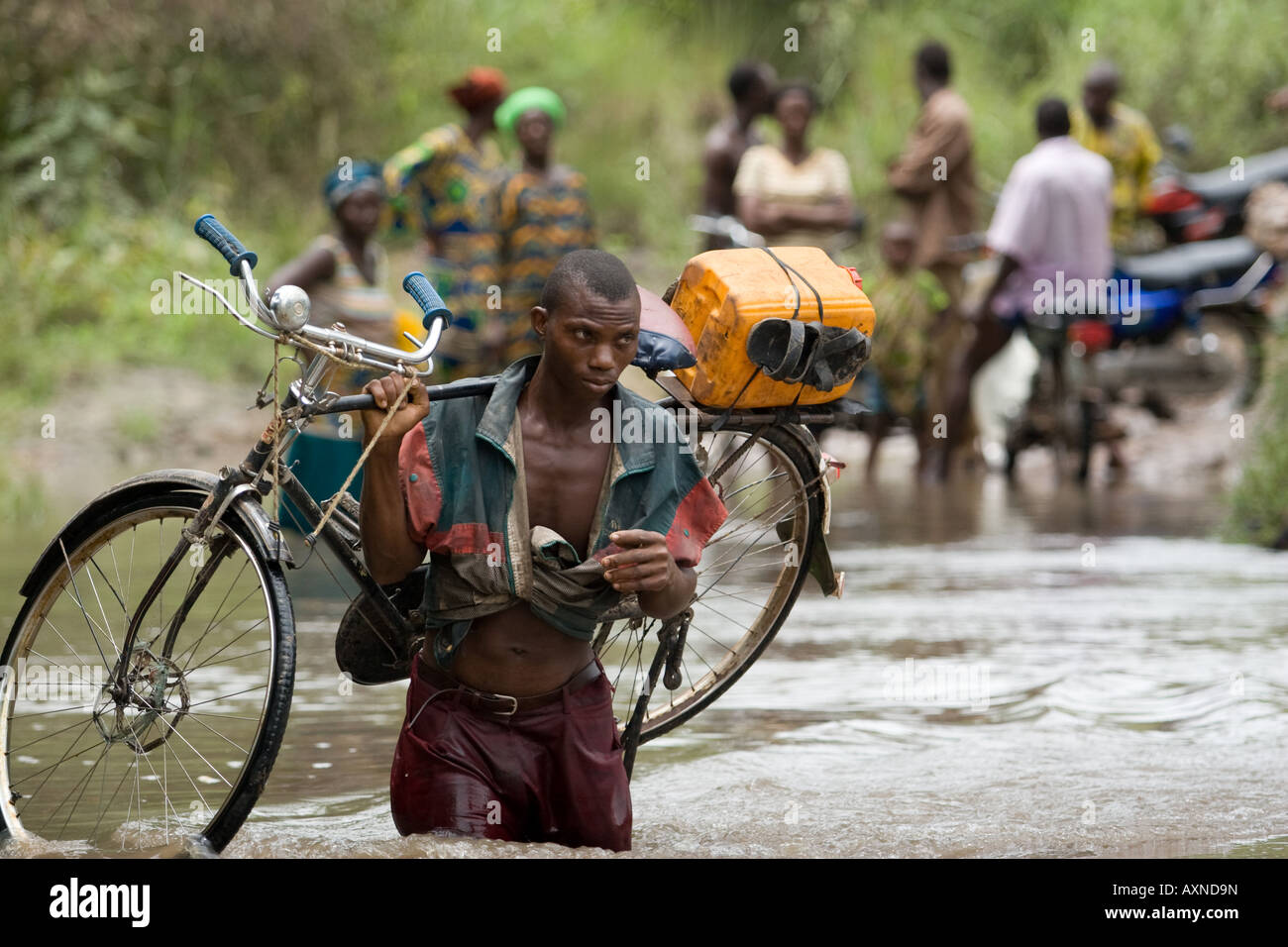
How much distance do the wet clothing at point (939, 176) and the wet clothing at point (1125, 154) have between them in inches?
35.7

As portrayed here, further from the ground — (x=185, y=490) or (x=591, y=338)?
(x=591, y=338)

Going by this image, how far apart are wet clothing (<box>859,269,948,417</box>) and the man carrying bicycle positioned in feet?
29.8

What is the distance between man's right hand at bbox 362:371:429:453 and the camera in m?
3.58

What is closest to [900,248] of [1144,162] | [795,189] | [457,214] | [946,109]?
[795,189]

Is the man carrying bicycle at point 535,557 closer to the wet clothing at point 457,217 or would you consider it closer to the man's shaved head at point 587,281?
the man's shaved head at point 587,281

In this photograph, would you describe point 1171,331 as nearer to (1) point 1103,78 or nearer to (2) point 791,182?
(1) point 1103,78

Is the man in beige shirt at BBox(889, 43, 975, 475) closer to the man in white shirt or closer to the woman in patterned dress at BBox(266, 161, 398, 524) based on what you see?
the man in white shirt

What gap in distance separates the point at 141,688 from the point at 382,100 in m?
17.4

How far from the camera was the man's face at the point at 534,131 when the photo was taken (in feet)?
38.1

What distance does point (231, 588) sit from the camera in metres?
4.13

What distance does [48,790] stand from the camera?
Result: 15.3ft

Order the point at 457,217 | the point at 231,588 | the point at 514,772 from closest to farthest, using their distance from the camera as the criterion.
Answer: the point at 514,772 → the point at 231,588 → the point at 457,217

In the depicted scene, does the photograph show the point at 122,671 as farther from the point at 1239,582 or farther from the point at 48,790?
the point at 1239,582

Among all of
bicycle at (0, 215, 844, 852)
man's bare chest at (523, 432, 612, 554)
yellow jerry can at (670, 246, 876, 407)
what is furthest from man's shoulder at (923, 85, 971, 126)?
man's bare chest at (523, 432, 612, 554)
